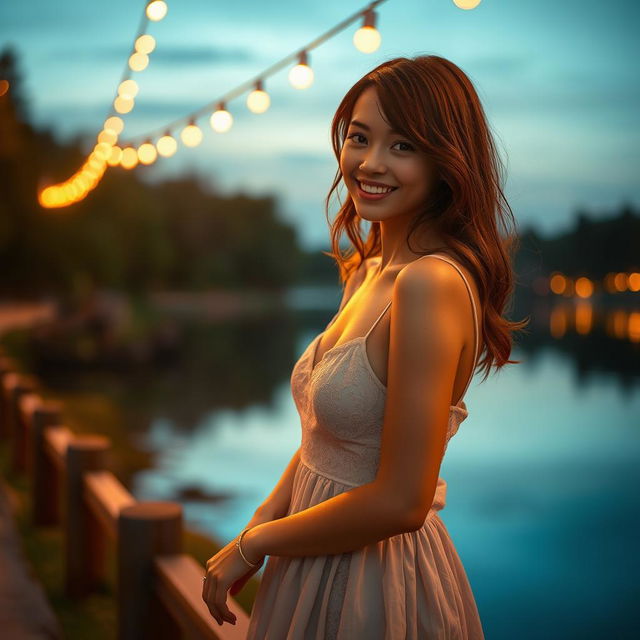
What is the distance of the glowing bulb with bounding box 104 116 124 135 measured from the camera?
15.6 feet

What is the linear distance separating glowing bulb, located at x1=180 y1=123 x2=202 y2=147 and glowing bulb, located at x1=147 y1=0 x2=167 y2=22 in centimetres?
116

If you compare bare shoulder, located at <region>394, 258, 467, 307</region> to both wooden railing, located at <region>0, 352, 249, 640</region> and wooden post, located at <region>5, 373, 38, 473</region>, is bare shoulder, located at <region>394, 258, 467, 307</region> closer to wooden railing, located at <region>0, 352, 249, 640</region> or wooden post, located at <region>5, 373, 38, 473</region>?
wooden railing, located at <region>0, 352, 249, 640</region>

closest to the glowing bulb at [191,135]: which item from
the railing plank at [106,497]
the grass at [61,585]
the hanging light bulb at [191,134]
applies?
the hanging light bulb at [191,134]

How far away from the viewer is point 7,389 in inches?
230

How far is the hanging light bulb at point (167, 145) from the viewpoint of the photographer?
4473 millimetres

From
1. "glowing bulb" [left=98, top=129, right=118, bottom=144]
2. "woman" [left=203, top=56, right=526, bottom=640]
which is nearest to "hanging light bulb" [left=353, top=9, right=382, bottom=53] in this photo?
"woman" [left=203, top=56, right=526, bottom=640]

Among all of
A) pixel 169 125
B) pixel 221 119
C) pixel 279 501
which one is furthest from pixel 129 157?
pixel 279 501

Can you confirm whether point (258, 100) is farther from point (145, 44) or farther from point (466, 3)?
point (466, 3)

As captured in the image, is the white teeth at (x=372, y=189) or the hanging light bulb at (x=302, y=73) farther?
the hanging light bulb at (x=302, y=73)

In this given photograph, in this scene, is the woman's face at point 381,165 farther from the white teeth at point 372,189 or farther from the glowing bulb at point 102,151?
the glowing bulb at point 102,151

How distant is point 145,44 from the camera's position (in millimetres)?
A: 3412

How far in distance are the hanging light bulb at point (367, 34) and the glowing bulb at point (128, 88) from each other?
224 cm

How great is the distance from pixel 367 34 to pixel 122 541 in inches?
61.3

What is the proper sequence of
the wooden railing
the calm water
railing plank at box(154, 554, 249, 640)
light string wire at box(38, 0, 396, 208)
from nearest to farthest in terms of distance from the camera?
1. railing plank at box(154, 554, 249, 640)
2. the wooden railing
3. light string wire at box(38, 0, 396, 208)
4. the calm water
